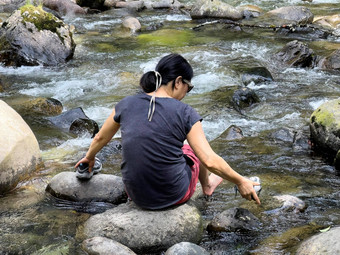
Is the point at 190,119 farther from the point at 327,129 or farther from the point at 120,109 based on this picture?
the point at 327,129

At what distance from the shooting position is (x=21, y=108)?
770 cm

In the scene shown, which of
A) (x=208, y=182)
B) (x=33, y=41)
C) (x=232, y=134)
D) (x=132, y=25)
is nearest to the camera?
(x=208, y=182)

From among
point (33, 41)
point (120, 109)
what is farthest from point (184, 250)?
point (33, 41)

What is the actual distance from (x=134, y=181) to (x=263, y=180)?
2.01 metres

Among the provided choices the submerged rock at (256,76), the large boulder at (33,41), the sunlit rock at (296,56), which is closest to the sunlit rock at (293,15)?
the sunlit rock at (296,56)

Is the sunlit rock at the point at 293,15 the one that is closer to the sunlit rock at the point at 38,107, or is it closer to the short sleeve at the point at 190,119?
the sunlit rock at the point at 38,107

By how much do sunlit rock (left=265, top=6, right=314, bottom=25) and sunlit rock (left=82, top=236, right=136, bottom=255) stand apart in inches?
503

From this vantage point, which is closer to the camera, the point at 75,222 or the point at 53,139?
the point at 75,222

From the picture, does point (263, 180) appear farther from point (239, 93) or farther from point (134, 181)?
point (239, 93)

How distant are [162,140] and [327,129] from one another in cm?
322

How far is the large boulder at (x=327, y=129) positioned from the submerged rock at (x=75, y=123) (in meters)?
3.22

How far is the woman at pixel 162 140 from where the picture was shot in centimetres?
352

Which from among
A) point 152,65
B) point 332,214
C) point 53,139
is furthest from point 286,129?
point 152,65

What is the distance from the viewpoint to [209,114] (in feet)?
25.6
